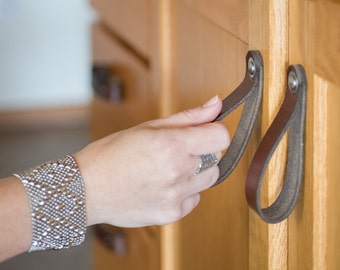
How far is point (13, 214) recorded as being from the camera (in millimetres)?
627

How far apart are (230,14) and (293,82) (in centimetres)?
12

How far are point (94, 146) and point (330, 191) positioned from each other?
0.67 feet

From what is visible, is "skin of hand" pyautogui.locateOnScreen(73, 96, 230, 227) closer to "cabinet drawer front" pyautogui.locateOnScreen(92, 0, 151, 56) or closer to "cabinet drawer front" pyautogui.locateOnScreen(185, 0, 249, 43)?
"cabinet drawer front" pyautogui.locateOnScreen(185, 0, 249, 43)

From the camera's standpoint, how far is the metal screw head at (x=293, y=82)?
0.52 m

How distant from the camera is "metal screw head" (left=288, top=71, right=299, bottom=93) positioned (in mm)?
517

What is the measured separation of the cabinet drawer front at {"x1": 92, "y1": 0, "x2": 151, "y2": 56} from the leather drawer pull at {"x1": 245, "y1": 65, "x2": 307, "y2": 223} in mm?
470

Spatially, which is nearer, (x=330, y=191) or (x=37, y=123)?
(x=330, y=191)

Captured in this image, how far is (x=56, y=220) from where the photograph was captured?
0.63m

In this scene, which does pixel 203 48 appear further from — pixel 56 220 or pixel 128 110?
pixel 128 110

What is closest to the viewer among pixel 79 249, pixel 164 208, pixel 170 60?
pixel 164 208

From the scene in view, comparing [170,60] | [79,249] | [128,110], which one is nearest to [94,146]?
[170,60]

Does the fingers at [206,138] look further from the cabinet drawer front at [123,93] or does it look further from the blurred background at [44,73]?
the blurred background at [44,73]

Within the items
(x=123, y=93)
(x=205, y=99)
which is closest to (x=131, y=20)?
(x=123, y=93)

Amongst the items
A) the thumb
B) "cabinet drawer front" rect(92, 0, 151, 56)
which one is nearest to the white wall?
"cabinet drawer front" rect(92, 0, 151, 56)
